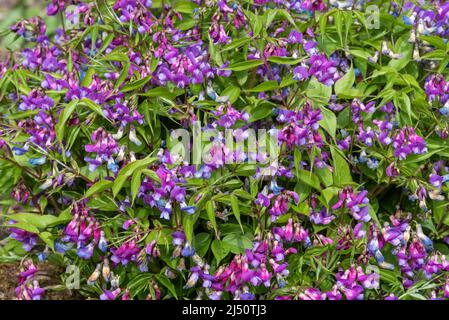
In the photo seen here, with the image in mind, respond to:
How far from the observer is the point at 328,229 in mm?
4004

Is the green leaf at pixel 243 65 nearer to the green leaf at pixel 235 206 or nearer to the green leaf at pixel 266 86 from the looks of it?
the green leaf at pixel 266 86

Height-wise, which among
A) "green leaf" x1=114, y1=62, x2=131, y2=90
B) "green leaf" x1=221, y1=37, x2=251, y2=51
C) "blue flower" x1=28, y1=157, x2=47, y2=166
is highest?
"green leaf" x1=221, y1=37, x2=251, y2=51

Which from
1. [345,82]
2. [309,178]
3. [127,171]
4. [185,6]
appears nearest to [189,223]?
[127,171]

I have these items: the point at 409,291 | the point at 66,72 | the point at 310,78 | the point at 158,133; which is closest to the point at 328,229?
the point at 409,291

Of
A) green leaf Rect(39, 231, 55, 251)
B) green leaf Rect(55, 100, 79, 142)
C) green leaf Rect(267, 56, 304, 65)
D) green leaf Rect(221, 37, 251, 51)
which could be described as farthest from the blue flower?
green leaf Rect(267, 56, 304, 65)

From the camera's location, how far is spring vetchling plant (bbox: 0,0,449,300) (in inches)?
147

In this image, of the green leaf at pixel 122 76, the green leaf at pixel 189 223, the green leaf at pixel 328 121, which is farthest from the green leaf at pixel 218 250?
the green leaf at pixel 122 76

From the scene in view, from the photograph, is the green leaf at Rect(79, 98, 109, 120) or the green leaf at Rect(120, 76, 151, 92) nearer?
the green leaf at Rect(79, 98, 109, 120)

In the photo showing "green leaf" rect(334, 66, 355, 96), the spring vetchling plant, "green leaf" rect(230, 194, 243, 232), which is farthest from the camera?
"green leaf" rect(334, 66, 355, 96)

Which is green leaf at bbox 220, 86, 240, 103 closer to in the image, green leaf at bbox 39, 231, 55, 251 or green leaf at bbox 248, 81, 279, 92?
green leaf at bbox 248, 81, 279, 92

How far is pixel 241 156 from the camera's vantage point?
3.62 meters

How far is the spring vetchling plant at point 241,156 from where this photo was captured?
147 inches

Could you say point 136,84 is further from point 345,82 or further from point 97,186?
point 345,82
